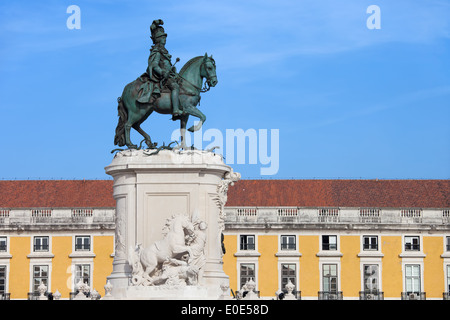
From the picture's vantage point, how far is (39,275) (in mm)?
69188

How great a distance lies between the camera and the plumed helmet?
1017 inches

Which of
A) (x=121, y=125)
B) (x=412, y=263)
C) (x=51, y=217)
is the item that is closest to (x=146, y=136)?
(x=121, y=125)

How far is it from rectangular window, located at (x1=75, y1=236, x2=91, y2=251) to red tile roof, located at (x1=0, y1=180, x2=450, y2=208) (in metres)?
2.70

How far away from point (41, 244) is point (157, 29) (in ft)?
148

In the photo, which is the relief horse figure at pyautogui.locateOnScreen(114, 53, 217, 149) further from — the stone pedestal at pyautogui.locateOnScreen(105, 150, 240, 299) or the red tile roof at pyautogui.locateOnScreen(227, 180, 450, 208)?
the red tile roof at pyautogui.locateOnScreen(227, 180, 450, 208)

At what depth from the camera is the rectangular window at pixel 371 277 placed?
6912cm

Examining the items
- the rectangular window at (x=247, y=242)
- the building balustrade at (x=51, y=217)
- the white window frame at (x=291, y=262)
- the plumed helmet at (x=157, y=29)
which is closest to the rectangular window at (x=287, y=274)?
the white window frame at (x=291, y=262)

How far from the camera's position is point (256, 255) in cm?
6931

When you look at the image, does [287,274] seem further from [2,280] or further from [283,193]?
[2,280]

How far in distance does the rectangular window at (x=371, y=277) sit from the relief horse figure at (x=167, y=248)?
46334mm

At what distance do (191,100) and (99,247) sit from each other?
145ft

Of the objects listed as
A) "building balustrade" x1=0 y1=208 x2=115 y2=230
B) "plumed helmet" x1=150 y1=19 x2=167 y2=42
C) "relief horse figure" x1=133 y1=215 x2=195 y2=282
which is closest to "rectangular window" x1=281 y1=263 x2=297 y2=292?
"building balustrade" x1=0 y1=208 x2=115 y2=230
